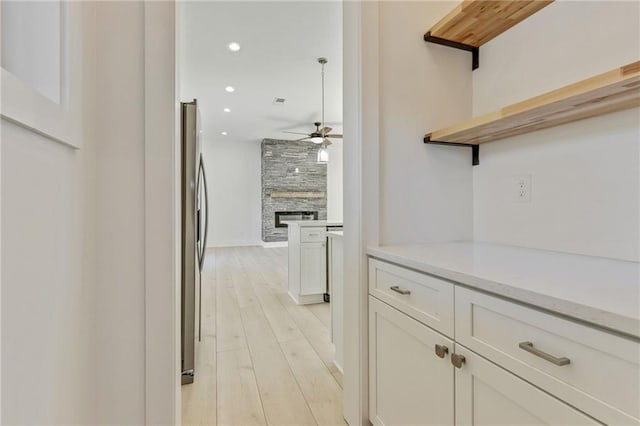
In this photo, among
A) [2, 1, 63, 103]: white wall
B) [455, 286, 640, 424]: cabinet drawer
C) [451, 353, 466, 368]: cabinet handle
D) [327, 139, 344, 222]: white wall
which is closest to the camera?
[455, 286, 640, 424]: cabinet drawer

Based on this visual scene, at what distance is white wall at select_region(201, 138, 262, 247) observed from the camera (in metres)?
8.27

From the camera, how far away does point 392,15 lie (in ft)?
4.86

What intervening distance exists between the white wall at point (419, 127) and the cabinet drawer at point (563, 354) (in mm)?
677

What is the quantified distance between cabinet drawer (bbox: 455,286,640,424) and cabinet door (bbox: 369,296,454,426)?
0.18m

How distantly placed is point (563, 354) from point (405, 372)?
2.03ft

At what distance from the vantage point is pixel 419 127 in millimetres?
1548

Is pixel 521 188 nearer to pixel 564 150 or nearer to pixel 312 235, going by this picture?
pixel 564 150

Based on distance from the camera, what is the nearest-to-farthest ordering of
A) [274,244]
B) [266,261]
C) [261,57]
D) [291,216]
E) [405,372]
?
[405,372] < [261,57] < [266,261] < [274,244] < [291,216]

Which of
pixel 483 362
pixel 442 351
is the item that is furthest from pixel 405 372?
pixel 483 362

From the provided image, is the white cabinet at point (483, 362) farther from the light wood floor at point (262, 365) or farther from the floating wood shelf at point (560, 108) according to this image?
the floating wood shelf at point (560, 108)

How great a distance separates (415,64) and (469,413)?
142 centimetres

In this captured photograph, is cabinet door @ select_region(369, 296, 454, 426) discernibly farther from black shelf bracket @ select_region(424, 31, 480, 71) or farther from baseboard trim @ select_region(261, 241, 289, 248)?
baseboard trim @ select_region(261, 241, 289, 248)

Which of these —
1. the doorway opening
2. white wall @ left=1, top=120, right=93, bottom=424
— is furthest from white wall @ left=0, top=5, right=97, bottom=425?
the doorway opening

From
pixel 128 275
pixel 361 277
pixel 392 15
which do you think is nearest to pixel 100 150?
pixel 128 275
